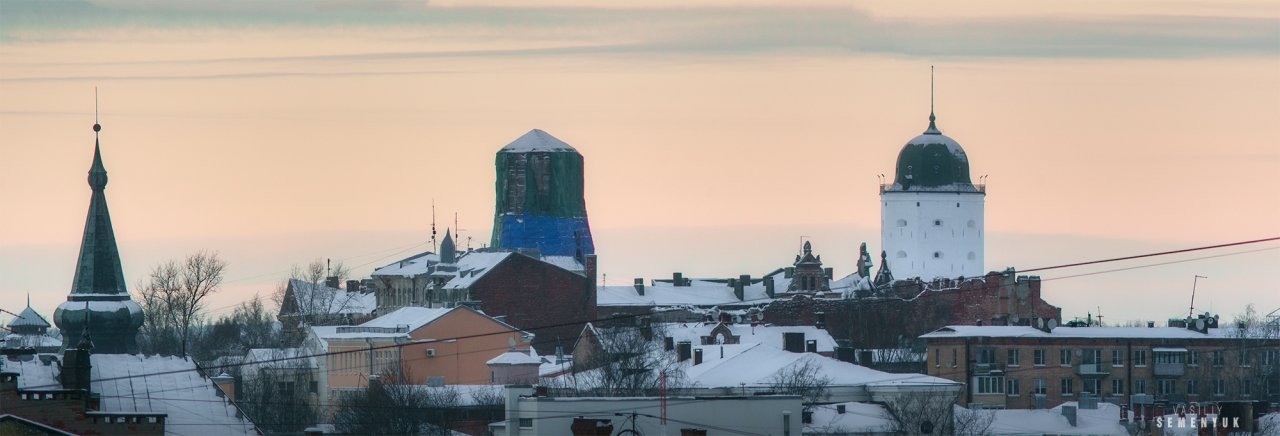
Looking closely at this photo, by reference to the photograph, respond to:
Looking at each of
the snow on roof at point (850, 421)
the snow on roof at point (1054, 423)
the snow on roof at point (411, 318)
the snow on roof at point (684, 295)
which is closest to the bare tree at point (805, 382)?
the snow on roof at point (850, 421)

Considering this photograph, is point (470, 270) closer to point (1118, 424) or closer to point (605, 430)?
point (1118, 424)

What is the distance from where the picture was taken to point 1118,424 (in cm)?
8481

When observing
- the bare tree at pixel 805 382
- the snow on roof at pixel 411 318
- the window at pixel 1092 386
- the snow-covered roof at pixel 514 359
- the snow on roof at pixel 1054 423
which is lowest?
the snow on roof at pixel 1054 423

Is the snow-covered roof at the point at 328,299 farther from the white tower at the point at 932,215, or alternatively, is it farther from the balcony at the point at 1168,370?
the balcony at the point at 1168,370

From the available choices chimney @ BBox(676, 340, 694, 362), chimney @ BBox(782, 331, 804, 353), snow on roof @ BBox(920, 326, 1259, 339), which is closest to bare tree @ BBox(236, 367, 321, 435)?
chimney @ BBox(676, 340, 694, 362)

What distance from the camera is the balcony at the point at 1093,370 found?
366ft

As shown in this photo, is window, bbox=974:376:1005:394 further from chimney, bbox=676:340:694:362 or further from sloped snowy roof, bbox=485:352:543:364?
sloped snowy roof, bbox=485:352:543:364

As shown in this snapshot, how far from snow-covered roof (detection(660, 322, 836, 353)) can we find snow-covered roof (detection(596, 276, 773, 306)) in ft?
82.4

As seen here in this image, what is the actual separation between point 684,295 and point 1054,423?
72.1 meters

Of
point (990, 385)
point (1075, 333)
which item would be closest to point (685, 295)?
point (1075, 333)

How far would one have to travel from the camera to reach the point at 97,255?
6962 cm

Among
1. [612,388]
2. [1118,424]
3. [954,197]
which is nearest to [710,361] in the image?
[612,388]

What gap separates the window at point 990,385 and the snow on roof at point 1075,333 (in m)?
2.49

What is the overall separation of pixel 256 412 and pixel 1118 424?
88.0ft
